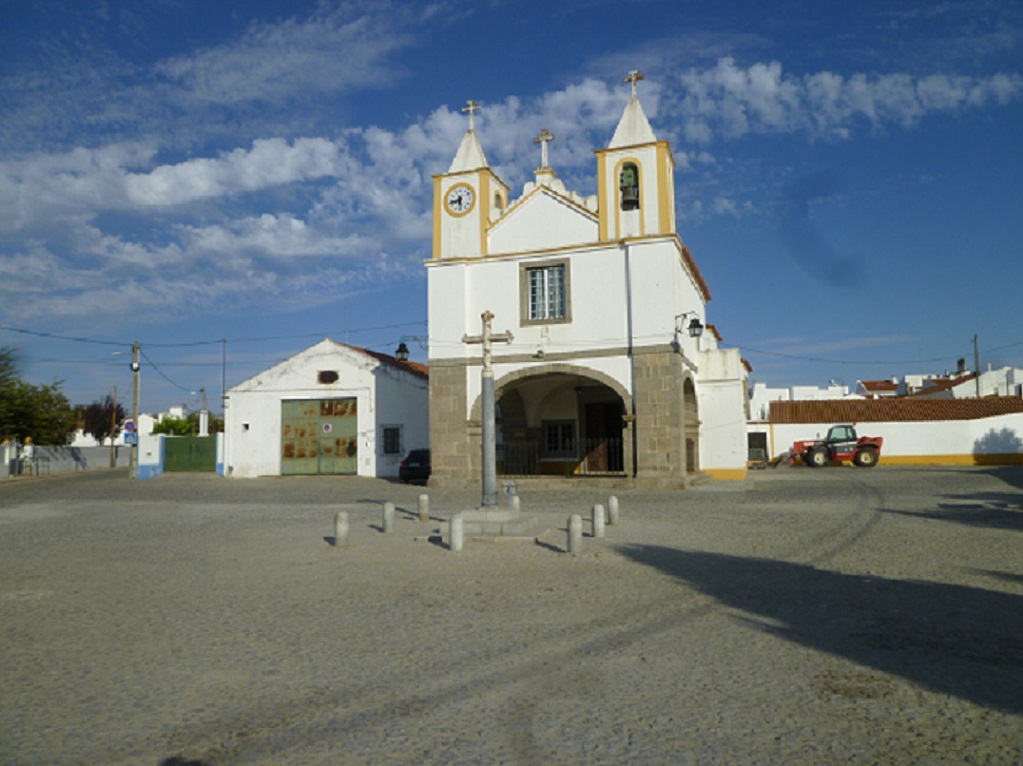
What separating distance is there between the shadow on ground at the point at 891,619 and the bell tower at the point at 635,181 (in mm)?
15099

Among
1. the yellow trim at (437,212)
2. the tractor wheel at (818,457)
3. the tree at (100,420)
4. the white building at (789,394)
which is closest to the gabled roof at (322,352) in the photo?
the yellow trim at (437,212)

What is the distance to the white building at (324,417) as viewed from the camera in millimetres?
32719

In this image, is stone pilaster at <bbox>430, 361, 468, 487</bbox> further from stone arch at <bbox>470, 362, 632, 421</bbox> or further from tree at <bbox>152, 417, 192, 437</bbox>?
tree at <bbox>152, 417, 192, 437</bbox>

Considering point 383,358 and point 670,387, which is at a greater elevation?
point 383,358

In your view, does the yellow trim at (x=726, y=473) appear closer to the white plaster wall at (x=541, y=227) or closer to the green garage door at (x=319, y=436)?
the white plaster wall at (x=541, y=227)

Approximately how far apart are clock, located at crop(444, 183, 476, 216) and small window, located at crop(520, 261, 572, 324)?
2.77 m

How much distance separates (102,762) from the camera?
423 cm

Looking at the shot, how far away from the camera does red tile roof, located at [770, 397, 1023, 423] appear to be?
130 ft

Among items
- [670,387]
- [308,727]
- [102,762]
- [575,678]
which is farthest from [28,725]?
[670,387]

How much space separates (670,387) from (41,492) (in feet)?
70.0

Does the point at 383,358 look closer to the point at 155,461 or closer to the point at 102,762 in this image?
the point at 155,461

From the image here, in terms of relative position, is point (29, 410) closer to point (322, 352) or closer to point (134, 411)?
point (134, 411)

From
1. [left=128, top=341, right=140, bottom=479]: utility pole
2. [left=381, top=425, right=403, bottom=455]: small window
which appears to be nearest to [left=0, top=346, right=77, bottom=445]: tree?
[left=128, top=341, right=140, bottom=479]: utility pole

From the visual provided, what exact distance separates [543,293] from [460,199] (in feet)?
13.4
